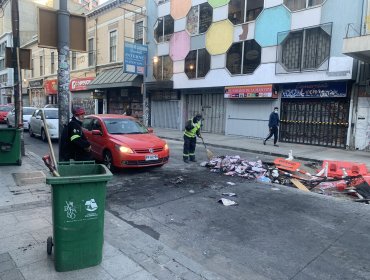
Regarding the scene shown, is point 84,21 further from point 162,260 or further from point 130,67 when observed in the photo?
point 130,67

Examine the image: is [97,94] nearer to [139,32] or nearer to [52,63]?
[139,32]

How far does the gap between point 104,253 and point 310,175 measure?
679 centimetres

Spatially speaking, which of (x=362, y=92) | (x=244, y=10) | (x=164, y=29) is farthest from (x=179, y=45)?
(x=362, y=92)

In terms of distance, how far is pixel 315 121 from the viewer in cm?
1523

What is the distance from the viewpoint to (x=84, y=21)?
5492 millimetres

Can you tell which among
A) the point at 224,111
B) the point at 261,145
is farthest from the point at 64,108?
the point at 224,111

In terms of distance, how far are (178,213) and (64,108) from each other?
8.99 feet

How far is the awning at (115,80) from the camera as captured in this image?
23.3 m

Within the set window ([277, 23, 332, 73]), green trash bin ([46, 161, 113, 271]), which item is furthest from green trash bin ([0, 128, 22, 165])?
window ([277, 23, 332, 73])

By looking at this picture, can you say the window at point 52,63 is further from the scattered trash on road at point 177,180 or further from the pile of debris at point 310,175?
the scattered trash on road at point 177,180

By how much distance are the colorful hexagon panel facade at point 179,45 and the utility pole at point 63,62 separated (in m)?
16.4

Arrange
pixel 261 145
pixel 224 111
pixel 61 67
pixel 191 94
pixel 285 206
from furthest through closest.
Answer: pixel 191 94, pixel 224 111, pixel 261 145, pixel 285 206, pixel 61 67

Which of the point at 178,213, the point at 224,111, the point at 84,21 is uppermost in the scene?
the point at 84,21

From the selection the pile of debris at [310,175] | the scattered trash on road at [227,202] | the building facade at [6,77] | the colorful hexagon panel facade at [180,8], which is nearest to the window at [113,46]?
the colorful hexagon panel facade at [180,8]
